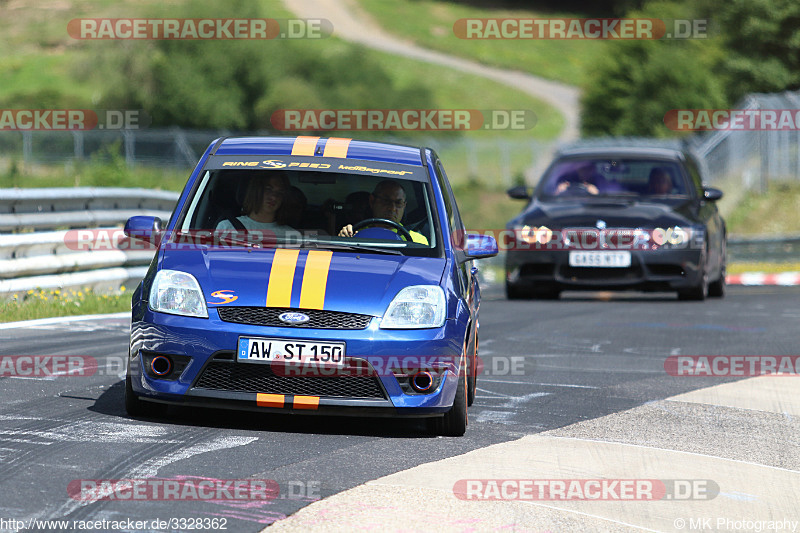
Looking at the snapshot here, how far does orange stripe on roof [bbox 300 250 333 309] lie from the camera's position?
21.8ft

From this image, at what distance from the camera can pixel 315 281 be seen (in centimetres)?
679

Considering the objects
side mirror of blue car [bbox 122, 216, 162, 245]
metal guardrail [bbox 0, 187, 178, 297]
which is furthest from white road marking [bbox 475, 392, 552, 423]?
metal guardrail [bbox 0, 187, 178, 297]

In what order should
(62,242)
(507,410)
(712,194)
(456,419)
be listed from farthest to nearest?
(712,194), (62,242), (507,410), (456,419)

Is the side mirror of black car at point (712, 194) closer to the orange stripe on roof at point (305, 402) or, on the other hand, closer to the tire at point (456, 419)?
the tire at point (456, 419)

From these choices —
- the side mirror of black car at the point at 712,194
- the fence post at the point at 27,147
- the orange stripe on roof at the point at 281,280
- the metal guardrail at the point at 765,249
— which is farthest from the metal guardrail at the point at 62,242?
the fence post at the point at 27,147

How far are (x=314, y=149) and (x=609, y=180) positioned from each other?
8409 mm

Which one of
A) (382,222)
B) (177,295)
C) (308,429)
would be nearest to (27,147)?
(382,222)

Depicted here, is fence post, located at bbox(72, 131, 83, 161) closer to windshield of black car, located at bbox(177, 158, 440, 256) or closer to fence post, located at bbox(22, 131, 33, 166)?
fence post, located at bbox(22, 131, 33, 166)

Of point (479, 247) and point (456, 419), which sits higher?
point (479, 247)

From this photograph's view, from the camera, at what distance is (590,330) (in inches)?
492

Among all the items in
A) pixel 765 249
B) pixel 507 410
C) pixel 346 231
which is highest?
pixel 346 231

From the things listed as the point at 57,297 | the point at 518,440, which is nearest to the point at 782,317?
the point at 57,297

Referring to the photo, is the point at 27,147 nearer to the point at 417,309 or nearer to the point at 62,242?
the point at 62,242

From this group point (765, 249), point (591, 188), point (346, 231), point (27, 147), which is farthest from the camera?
point (27, 147)
